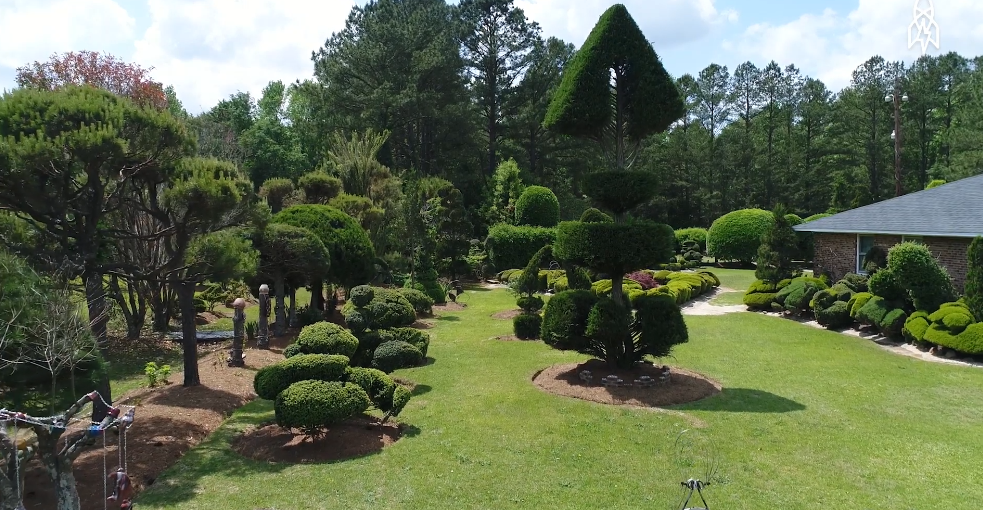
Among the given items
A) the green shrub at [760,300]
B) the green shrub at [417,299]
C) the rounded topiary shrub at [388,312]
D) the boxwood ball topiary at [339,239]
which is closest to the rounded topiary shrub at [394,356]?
the rounded topiary shrub at [388,312]

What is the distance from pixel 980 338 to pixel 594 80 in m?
10.6

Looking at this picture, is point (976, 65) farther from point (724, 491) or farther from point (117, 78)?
point (117, 78)

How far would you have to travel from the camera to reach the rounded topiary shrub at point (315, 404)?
7.72 m

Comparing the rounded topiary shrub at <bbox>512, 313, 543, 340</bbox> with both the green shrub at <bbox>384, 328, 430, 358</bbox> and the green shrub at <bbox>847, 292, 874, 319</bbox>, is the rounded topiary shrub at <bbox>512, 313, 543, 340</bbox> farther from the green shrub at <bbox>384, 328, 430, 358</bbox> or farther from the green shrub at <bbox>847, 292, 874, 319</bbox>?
the green shrub at <bbox>847, 292, 874, 319</bbox>

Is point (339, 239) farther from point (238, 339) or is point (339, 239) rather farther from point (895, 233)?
point (895, 233)

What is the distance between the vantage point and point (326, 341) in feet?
32.7

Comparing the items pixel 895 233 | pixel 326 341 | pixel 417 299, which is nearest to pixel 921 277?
pixel 895 233

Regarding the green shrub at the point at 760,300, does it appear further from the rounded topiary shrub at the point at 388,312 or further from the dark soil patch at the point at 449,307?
the rounded topiary shrub at the point at 388,312

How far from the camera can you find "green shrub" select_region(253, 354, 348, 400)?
27.9 feet

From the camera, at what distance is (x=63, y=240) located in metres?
8.46

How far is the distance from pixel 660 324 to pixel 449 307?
1239 cm

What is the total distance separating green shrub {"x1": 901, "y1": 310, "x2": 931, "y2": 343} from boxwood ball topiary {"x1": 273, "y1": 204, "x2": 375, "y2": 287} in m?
14.7

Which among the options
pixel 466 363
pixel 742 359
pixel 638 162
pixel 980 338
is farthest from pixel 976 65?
pixel 466 363

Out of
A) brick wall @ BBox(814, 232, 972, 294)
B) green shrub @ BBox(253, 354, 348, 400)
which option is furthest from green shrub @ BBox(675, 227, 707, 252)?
green shrub @ BBox(253, 354, 348, 400)
